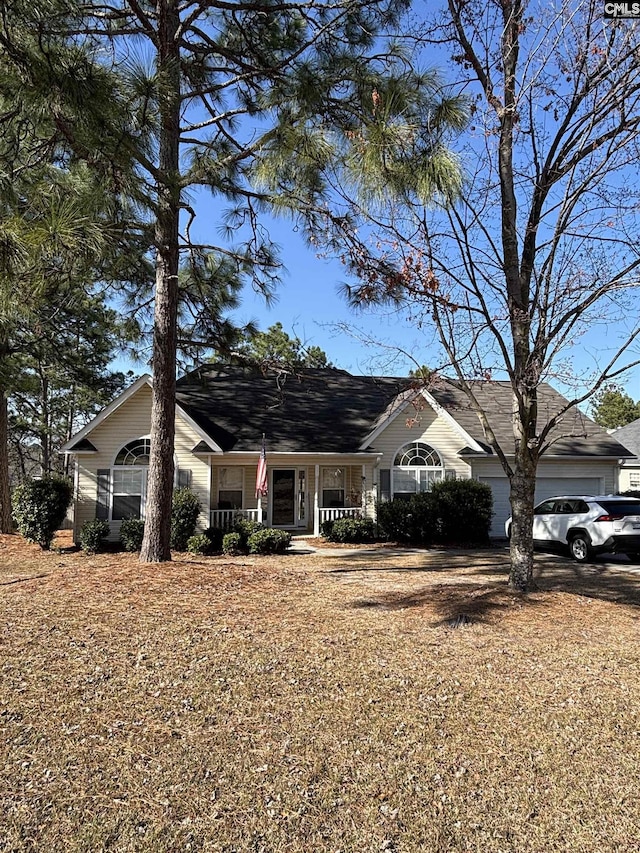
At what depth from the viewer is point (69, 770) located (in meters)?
3.56

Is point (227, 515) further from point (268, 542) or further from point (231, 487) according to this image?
point (268, 542)

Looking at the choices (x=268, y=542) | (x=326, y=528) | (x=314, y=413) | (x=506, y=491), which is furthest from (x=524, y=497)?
(x=314, y=413)

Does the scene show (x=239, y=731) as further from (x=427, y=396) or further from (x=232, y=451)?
(x=427, y=396)

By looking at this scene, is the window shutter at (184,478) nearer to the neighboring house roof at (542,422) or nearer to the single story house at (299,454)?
the single story house at (299,454)

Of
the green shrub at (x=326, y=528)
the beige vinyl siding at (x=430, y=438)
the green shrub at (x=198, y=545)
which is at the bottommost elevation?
the green shrub at (x=198, y=545)

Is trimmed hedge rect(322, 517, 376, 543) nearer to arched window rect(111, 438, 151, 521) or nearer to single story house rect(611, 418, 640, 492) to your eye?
arched window rect(111, 438, 151, 521)

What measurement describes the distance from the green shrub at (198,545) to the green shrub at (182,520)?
49 centimetres

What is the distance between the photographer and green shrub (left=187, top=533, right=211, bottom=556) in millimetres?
13352

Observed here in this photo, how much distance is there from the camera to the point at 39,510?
46.3 ft

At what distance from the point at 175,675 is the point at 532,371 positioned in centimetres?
600

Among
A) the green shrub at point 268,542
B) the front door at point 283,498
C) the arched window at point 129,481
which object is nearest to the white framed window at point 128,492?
the arched window at point 129,481

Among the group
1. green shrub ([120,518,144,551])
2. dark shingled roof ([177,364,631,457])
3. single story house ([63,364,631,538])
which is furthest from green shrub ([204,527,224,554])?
dark shingled roof ([177,364,631,457])

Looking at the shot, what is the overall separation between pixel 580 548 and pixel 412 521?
460 cm

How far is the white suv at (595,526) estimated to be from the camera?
12.4m
